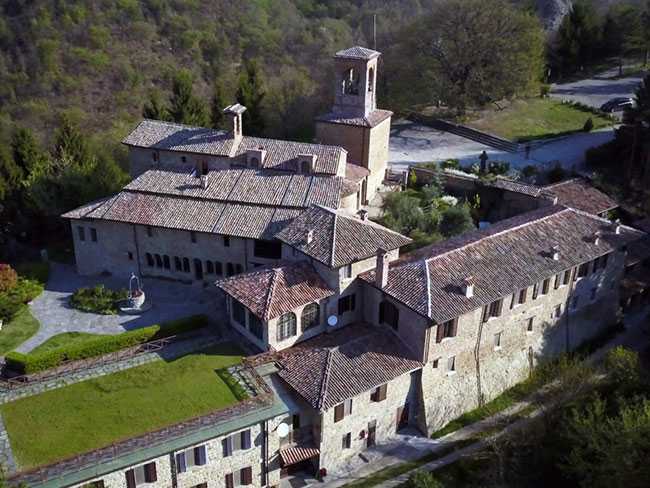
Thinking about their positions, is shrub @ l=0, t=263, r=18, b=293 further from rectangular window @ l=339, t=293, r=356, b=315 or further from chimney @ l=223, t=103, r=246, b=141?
rectangular window @ l=339, t=293, r=356, b=315

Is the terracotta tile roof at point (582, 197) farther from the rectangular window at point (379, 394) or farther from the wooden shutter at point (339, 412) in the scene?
the wooden shutter at point (339, 412)

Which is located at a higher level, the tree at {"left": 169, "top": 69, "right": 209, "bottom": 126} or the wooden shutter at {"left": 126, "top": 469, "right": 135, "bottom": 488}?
the tree at {"left": 169, "top": 69, "right": 209, "bottom": 126}

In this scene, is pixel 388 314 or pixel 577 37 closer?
pixel 388 314

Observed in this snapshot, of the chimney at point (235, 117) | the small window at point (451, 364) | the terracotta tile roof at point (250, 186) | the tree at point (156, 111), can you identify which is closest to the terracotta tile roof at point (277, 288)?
the terracotta tile roof at point (250, 186)

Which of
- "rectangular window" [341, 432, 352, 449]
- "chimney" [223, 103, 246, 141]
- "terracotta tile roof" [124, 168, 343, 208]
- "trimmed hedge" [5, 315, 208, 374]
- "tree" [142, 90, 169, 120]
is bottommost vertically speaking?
"rectangular window" [341, 432, 352, 449]

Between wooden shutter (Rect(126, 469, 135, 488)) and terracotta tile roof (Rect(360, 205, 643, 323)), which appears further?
terracotta tile roof (Rect(360, 205, 643, 323))

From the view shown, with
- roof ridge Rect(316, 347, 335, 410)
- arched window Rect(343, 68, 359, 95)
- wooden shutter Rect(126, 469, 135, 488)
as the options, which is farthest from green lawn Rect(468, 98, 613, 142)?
wooden shutter Rect(126, 469, 135, 488)

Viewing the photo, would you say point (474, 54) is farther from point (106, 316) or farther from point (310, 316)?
point (106, 316)

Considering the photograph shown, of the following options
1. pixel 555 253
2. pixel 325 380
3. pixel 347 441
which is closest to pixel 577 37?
pixel 555 253
